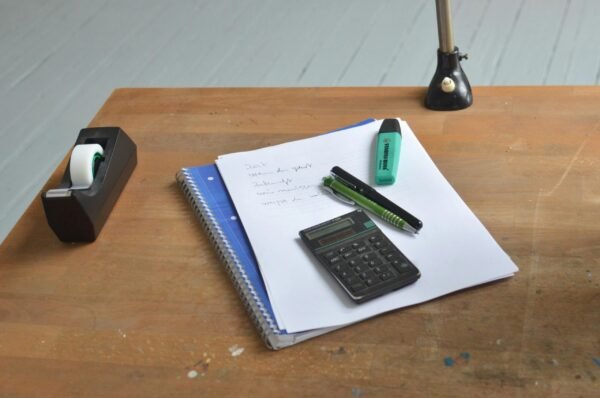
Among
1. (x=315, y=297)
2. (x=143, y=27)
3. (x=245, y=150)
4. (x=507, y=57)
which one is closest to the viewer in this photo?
(x=315, y=297)

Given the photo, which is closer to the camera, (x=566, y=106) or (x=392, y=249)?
(x=392, y=249)

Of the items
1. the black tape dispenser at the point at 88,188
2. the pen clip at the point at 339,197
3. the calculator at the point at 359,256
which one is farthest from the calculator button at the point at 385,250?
the black tape dispenser at the point at 88,188

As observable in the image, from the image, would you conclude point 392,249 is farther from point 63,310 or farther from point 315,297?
point 63,310

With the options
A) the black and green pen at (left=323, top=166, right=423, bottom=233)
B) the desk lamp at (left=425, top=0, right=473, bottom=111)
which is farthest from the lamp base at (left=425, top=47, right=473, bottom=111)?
the black and green pen at (left=323, top=166, right=423, bottom=233)

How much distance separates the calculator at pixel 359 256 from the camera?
78 centimetres

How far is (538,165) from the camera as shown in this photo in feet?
3.16

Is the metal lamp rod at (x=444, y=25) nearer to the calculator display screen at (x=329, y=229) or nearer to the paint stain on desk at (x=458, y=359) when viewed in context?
the calculator display screen at (x=329, y=229)

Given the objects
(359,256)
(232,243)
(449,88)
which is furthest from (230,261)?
(449,88)

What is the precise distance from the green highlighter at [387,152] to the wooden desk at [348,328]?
0.05 metres

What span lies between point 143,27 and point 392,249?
2.15m

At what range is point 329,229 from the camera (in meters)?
0.86

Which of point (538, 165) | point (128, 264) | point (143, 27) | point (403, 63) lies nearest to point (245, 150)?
point (128, 264)

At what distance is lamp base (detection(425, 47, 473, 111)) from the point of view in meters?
1.09

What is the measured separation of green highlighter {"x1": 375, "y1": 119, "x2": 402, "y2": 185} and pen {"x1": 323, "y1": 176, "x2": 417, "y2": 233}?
0.15 feet
